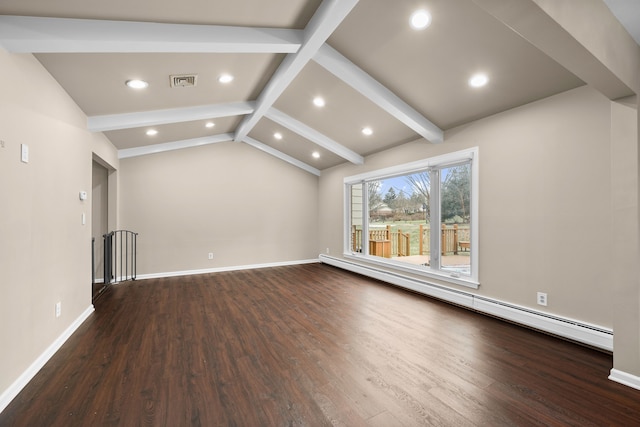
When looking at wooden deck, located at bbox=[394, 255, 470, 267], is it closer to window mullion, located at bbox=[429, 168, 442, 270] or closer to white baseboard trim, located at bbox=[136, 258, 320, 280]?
window mullion, located at bbox=[429, 168, 442, 270]

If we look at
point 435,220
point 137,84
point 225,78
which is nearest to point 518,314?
point 435,220

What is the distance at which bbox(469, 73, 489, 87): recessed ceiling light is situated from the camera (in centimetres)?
297

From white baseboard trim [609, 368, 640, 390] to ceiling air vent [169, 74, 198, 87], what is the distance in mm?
4409

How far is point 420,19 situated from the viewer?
8.23 ft

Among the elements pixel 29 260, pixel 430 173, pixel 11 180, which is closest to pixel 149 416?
pixel 29 260

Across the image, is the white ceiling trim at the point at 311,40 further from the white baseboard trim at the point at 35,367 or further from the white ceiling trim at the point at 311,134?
the white baseboard trim at the point at 35,367

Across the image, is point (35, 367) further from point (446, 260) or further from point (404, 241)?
point (404, 241)

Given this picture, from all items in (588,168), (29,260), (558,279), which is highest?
(588,168)

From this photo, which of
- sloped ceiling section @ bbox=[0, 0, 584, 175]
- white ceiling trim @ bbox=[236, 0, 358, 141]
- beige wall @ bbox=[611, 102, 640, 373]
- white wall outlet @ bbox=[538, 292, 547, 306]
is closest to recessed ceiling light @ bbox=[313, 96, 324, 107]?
sloped ceiling section @ bbox=[0, 0, 584, 175]

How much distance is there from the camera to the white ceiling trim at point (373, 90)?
3.21 metres

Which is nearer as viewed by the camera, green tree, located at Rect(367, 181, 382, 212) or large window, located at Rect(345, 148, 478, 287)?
large window, located at Rect(345, 148, 478, 287)

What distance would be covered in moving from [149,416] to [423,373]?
1847 millimetres

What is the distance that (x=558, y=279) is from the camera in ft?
9.51

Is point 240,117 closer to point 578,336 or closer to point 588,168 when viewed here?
point 588,168
